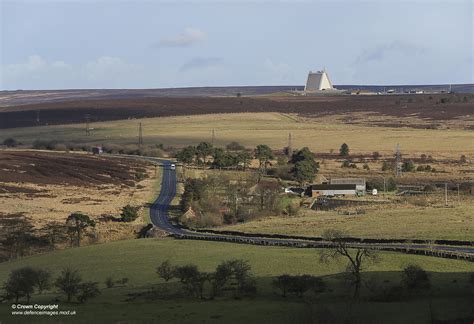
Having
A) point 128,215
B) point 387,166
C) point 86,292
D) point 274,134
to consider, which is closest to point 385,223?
point 128,215

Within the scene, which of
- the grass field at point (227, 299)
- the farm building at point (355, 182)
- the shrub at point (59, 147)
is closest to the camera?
the grass field at point (227, 299)

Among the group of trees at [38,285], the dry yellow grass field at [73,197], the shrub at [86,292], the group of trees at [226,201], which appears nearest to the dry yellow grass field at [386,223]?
the group of trees at [226,201]

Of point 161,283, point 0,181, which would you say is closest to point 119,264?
point 161,283

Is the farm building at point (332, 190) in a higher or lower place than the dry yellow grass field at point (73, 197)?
higher

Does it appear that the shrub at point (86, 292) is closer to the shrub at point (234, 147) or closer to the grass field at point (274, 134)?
the shrub at point (234, 147)

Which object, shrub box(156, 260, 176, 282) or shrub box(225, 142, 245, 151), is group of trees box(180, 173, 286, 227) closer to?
shrub box(156, 260, 176, 282)

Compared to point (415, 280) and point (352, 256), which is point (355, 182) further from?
point (415, 280)
